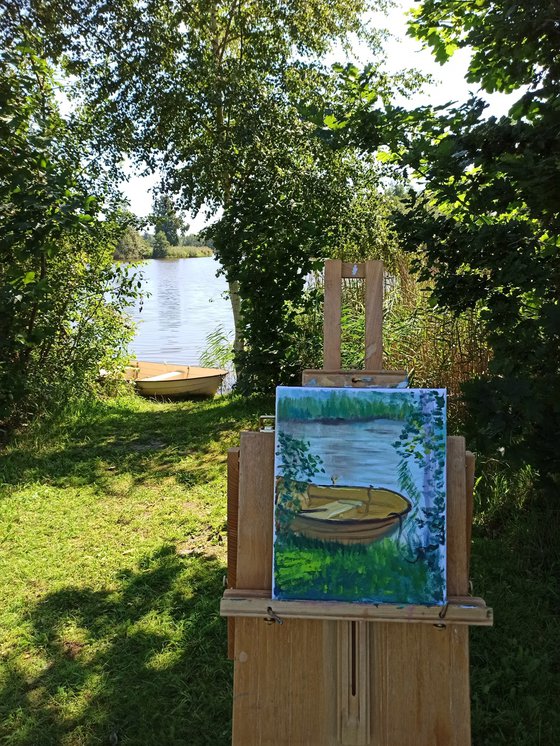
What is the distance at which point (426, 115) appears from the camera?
3592 millimetres

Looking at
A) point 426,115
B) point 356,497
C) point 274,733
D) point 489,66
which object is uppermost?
point 489,66

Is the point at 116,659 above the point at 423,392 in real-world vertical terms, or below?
below

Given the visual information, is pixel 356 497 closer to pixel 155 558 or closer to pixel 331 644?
pixel 331 644

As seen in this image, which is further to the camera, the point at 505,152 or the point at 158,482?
the point at 158,482

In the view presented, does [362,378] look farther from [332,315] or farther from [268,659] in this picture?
[268,659]

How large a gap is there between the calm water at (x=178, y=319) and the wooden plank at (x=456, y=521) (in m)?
5.53

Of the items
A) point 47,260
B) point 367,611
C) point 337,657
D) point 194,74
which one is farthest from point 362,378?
point 194,74

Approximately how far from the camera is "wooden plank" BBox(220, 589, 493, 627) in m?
1.67

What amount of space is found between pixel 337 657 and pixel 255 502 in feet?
1.68

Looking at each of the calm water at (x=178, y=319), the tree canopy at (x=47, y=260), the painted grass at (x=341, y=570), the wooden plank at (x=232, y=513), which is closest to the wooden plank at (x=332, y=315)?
the wooden plank at (x=232, y=513)

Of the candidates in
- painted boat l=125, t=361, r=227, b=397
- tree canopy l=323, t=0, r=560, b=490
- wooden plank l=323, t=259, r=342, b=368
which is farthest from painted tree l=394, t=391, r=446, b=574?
painted boat l=125, t=361, r=227, b=397

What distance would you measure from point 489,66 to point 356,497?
3146 millimetres

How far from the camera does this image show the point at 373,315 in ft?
7.18

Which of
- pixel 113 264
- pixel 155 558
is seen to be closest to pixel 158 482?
pixel 155 558
